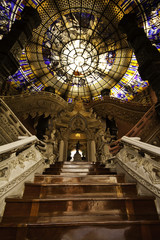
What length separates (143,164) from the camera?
1814 millimetres

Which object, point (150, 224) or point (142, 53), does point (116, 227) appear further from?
point (142, 53)

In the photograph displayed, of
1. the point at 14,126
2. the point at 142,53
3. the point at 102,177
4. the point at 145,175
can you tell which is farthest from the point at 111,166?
the point at 142,53

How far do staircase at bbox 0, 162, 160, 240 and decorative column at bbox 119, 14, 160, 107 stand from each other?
490 cm

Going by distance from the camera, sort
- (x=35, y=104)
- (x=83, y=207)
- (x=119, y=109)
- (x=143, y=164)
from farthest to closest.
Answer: (x=119, y=109) < (x=35, y=104) < (x=143, y=164) < (x=83, y=207)

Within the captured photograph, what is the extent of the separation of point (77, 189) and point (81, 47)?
11.2 m

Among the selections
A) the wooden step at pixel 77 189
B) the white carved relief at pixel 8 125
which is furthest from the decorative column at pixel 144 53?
the white carved relief at pixel 8 125

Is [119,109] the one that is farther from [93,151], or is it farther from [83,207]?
[83,207]

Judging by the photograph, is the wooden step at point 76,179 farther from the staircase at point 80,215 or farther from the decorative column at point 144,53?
the decorative column at point 144,53

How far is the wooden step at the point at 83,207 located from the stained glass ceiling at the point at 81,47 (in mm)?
10574

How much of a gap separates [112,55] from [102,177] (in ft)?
35.6

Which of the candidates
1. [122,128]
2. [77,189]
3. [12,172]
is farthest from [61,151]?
[122,128]

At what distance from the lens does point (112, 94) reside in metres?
12.8

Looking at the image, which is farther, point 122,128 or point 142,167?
point 122,128

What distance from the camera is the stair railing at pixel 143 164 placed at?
1.56 metres
